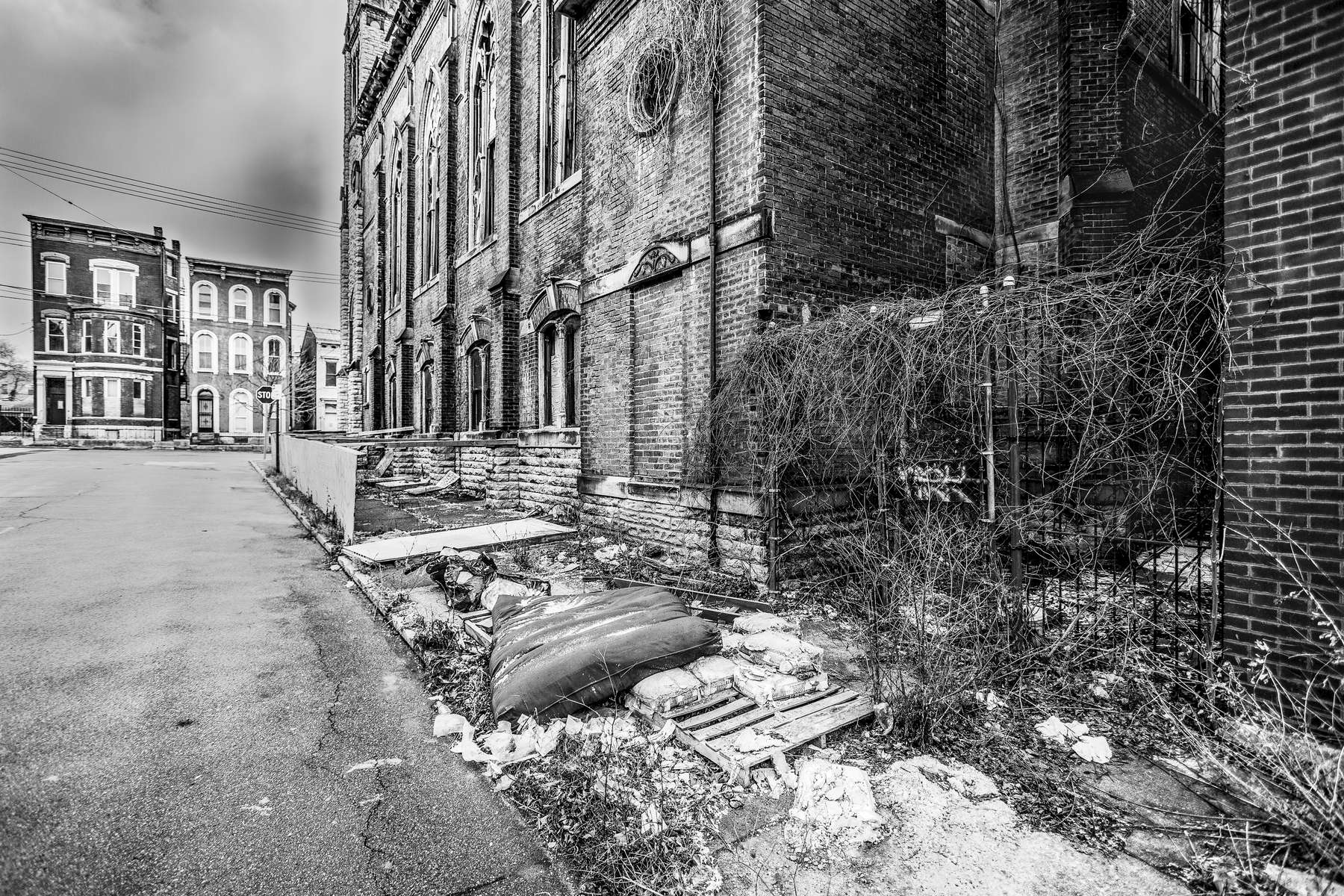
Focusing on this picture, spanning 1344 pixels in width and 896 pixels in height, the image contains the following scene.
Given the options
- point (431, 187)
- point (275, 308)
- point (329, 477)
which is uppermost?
point (275, 308)

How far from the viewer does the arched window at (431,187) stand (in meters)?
17.6

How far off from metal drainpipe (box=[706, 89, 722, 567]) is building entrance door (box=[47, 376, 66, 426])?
54.6 metres

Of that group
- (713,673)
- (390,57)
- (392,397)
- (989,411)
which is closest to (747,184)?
(989,411)

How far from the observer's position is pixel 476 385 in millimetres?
14820

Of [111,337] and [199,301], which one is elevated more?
[199,301]

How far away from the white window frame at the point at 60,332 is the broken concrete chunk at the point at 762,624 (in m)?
56.2

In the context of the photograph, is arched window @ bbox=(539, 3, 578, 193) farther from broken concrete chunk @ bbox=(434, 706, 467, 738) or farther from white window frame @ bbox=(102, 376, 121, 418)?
white window frame @ bbox=(102, 376, 121, 418)

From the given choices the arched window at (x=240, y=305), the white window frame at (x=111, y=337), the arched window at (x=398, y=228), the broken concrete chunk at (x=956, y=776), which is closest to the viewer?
the broken concrete chunk at (x=956, y=776)

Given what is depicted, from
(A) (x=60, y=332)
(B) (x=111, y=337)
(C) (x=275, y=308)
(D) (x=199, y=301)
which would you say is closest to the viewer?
(A) (x=60, y=332)

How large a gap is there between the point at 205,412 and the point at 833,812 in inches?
2380

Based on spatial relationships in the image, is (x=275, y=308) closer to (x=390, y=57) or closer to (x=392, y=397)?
(x=392, y=397)

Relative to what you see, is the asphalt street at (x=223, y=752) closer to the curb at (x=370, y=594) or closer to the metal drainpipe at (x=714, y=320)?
the curb at (x=370, y=594)

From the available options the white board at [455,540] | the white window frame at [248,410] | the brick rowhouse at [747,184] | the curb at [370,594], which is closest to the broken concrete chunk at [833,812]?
the curb at [370,594]

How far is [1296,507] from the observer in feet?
10.6
